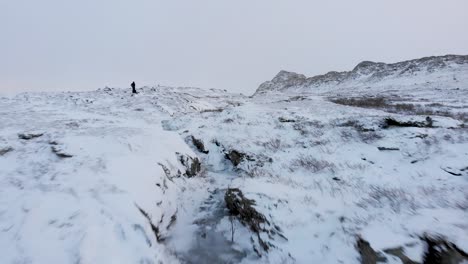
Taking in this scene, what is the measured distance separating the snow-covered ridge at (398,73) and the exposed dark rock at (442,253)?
38.4 meters

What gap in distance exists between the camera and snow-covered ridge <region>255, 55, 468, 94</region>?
41656 millimetres

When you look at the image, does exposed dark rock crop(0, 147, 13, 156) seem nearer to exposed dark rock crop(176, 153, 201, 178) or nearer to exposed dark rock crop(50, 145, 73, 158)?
exposed dark rock crop(50, 145, 73, 158)

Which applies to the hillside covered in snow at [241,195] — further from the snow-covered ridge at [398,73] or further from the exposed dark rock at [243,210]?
the snow-covered ridge at [398,73]

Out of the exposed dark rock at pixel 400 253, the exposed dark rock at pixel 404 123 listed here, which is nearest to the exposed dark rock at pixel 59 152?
the exposed dark rock at pixel 400 253

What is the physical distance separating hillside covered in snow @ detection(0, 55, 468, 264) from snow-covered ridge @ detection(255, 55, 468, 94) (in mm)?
33545

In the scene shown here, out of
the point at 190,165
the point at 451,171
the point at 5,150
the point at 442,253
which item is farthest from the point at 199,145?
the point at 442,253

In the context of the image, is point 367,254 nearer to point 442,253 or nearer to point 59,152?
point 442,253

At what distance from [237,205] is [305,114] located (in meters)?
11.7

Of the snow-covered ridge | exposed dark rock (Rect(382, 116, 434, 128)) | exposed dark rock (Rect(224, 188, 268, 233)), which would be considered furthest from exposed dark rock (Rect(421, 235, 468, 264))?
the snow-covered ridge

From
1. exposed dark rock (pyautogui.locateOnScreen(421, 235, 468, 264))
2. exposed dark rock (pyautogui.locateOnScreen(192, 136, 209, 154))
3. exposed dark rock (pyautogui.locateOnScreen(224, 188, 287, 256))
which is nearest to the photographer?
exposed dark rock (pyautogui.locateOnScreen(421, 235, 468, 264))

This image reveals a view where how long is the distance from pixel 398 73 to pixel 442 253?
5097 cm

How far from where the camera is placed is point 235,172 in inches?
433

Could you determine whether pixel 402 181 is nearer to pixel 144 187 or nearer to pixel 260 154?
pixel 260 154

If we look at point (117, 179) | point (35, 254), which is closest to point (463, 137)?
point (117, 179)
